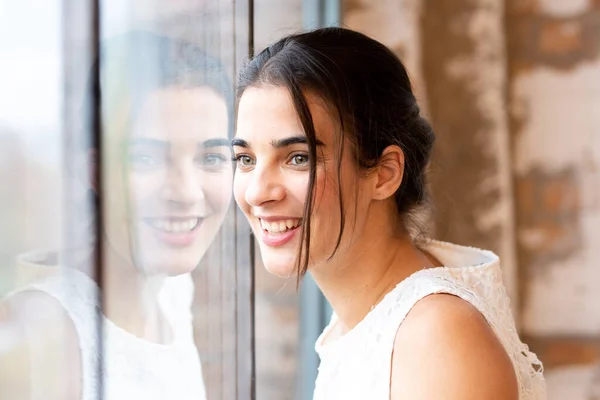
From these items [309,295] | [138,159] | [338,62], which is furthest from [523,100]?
[138,159]

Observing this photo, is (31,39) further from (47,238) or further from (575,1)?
(575,1)

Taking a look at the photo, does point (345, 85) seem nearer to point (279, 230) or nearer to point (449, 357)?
point (279, 230)

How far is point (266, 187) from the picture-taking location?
2.65 feet

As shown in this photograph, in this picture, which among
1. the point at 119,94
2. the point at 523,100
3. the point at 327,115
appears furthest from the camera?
the point at 523,100

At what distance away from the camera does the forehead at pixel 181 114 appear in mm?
680

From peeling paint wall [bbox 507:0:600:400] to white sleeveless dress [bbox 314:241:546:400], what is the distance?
0.63m

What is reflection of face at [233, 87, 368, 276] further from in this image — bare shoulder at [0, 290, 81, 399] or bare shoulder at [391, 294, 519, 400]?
bare shoulder at [0, 290, 81, 399]

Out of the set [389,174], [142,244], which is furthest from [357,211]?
[142,244]

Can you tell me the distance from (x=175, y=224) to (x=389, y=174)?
28cm

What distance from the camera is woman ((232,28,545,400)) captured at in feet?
2.49

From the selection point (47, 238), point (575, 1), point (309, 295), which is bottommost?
point (309, 295)

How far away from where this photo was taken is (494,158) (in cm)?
154

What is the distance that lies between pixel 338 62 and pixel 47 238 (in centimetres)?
42

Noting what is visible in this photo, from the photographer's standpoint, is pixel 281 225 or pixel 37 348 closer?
pixel 37 348
